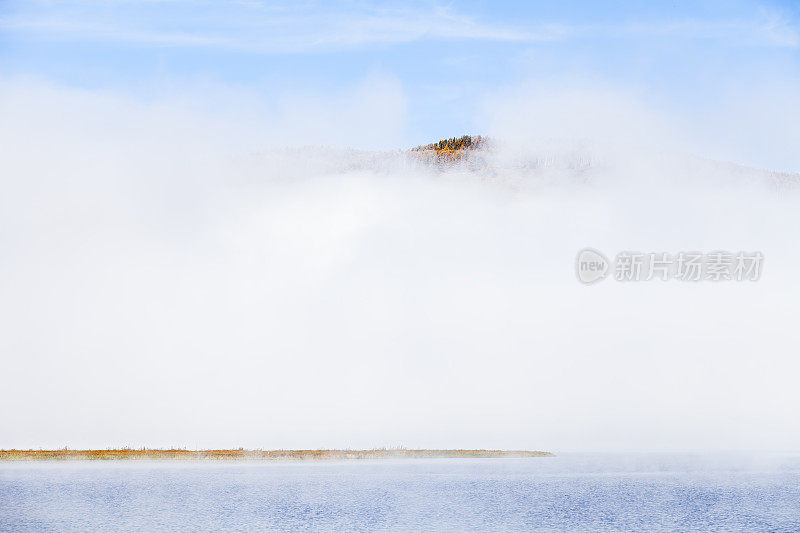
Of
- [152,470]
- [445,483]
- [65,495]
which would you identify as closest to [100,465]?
[152,470]

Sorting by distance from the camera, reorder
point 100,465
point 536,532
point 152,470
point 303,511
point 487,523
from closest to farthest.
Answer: point 536,532 < point 487,523 < point 303,511 < point 152,470 < point 100,465

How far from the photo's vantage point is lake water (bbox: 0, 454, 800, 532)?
221ft

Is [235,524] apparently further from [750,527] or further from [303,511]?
[750,527]

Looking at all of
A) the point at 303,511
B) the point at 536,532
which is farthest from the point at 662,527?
the point at 303,511

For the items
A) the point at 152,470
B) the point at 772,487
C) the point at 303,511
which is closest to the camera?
the point at 303,511

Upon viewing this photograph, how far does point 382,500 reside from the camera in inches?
3300

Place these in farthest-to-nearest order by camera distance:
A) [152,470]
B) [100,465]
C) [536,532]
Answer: [100,465] < [152,470] < [536,532]

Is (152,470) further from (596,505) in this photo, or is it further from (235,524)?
(596,505)

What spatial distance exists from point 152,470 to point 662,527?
91274mm

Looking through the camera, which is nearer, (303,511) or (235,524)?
(235,524)

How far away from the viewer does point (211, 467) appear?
142 meters

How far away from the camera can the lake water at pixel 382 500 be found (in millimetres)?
67337

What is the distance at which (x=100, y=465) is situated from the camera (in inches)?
5482

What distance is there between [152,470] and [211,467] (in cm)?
1428
